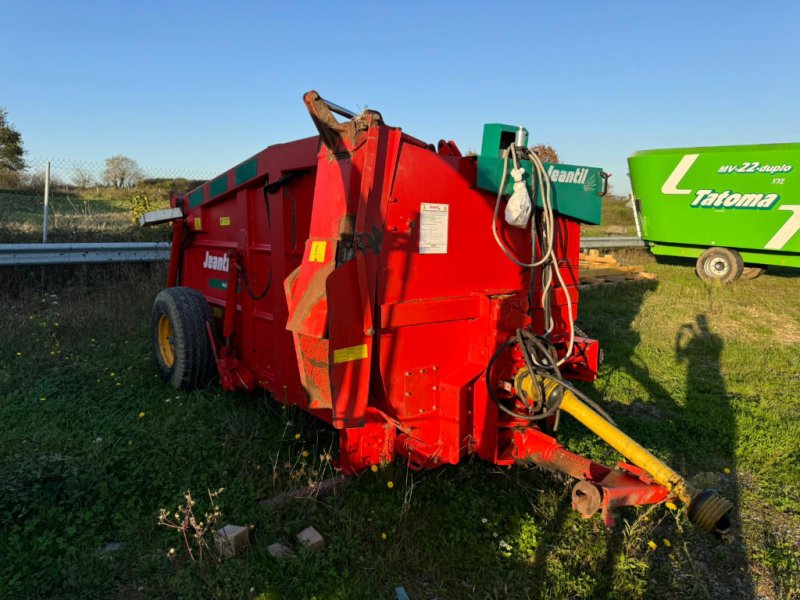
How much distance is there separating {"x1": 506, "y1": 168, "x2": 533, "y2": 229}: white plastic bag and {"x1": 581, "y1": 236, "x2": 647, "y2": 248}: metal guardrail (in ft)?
33.6

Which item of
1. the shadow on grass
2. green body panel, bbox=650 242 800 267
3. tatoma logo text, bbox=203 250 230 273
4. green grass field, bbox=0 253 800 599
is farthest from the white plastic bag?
green body panel, bbox=650 242 800 267

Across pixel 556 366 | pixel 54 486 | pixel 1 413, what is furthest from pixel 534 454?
pixel 1 413

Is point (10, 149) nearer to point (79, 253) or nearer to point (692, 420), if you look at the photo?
point (79, 253)

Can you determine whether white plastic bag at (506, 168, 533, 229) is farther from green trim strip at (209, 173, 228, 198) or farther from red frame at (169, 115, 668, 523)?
green trim strip at (209, 173, 228, 198)

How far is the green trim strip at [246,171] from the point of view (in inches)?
151

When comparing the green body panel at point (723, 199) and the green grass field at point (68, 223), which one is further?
the green body panel at point (723, 199)

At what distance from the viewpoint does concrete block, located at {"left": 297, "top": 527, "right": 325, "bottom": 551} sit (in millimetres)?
2641

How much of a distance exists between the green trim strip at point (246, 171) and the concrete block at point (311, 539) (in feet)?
7.75

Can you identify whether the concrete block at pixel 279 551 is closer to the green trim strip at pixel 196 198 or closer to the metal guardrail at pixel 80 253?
the green trim strip at pixel 196 198

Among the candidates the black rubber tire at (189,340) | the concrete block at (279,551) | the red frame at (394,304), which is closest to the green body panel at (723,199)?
the red frame at (394,304)

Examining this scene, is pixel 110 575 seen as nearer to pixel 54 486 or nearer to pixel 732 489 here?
pixel 54 486

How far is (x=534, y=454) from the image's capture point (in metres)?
2.99

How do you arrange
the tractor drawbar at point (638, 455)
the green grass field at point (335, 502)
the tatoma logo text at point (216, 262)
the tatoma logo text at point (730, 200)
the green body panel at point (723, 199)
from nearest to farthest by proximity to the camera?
the tractor drawbar at point (638, 455)
the green grass field at point (335, 502)
the tatoma logo text at point (216, 262)
the green body panel at point (723, 199)
the tatoma logo text at point (730, 200)

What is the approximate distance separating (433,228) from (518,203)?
1.69ft
